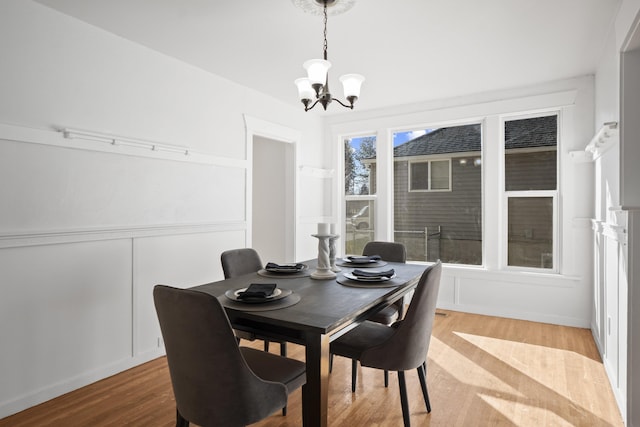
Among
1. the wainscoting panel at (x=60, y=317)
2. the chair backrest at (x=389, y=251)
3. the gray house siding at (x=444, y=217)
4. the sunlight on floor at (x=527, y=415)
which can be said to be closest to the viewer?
the sunlight on floor at (x=527, y=415)

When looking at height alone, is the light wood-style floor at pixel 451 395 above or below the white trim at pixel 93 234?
below

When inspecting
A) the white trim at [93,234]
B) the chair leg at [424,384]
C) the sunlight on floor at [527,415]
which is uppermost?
the white trim at [93,234]

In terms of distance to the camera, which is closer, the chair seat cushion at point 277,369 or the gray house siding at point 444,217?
the chair seat cushion at point 277,369

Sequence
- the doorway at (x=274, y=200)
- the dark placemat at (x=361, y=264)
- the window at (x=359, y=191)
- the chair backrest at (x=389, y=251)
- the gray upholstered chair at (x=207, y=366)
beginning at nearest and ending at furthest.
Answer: the gray upholstered chair at (x=207, y=366) < the dark placemat at (x=361, y=264) < the chair backrest at (x=389, y=251) < the doorway at (x=274, y=200) < the window at (x=359, y=191)

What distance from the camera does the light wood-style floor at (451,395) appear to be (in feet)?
7.25

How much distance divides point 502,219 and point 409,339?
2.93 m

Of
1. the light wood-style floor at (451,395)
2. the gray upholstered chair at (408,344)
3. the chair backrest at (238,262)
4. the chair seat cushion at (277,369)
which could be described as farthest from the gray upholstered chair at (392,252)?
the chair seat cushion at (277,369)

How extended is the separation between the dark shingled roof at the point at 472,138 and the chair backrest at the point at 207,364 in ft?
12.9

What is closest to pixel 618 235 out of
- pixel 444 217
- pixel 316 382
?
pixel 316 382

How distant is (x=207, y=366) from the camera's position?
1.45m

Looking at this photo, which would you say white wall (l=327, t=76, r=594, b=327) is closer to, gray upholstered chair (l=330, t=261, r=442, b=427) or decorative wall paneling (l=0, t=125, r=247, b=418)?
gray upholstered chair (l=330, t=261, r=442, b=427)

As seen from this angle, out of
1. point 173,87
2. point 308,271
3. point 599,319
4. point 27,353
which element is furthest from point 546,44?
point 27,353

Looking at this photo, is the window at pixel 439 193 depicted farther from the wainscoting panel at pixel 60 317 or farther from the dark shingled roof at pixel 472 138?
the wainscoting panel at pixel 60 317

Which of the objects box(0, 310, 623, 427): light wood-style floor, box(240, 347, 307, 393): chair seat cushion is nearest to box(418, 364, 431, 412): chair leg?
box(0, 310, 623, 427): light wood-style floor
